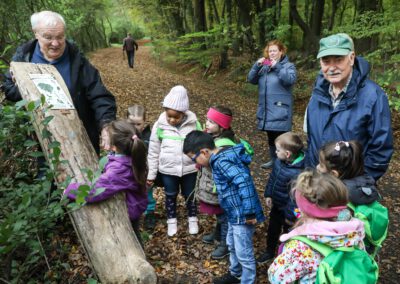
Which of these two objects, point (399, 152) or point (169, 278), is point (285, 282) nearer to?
point (169, 278)

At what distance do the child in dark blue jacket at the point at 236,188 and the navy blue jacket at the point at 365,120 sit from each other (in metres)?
0.74

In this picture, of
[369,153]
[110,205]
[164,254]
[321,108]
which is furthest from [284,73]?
[110,205]

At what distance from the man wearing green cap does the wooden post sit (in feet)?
5.66

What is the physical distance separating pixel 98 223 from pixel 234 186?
117 centimetres

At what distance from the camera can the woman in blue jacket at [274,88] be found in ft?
16.5

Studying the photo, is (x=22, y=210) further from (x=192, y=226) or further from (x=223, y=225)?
(x=192, y=226)

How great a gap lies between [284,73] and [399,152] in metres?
4.10

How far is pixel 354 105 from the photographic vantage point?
8.34ft

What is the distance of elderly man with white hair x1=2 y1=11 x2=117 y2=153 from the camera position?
121 inches

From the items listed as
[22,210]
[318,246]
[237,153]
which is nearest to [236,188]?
[237,153]

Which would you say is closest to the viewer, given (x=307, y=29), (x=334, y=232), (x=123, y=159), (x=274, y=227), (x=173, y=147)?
(x=334, y=232)

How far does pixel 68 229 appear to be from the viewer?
11.7ft

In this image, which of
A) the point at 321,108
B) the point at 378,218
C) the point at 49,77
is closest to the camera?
the point at 378,218

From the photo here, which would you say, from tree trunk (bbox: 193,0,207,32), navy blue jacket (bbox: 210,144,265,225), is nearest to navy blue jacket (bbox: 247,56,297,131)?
navy blue jacket (bbox: 210,144,265,225)
